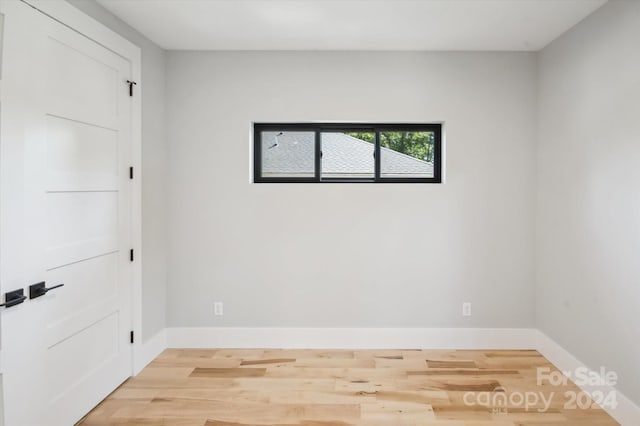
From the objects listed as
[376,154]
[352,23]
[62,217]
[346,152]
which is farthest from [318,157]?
[62,217]

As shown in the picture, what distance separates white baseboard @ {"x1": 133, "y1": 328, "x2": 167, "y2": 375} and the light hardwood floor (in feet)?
0.17

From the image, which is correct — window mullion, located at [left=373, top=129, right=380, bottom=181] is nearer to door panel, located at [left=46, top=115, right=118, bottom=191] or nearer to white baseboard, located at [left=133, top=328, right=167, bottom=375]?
door panel, located at [left=46, top=115, right=118, bottom=191]

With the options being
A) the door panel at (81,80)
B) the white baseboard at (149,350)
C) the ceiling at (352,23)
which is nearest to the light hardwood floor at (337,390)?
the white baseboard at (149,350)

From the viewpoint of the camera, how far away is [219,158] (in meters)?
3.50

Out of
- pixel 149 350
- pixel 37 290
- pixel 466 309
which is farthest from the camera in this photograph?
pixel 466 309

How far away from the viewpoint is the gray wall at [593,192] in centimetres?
235

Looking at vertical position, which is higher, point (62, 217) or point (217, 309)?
point (62, 217)

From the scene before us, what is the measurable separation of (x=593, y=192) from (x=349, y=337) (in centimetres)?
219

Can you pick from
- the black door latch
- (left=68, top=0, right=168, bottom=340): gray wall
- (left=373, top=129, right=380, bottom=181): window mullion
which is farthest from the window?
the black door latch

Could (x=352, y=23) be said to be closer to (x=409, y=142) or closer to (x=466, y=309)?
(x=409, y=142)

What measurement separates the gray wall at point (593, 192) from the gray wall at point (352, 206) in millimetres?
244

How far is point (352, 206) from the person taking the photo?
3.50m

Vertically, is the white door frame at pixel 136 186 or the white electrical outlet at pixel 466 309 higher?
A: the white door frame at pixel 136 186

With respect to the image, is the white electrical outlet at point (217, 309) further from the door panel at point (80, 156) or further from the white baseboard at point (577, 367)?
the white baseboard at point (577, 367)
